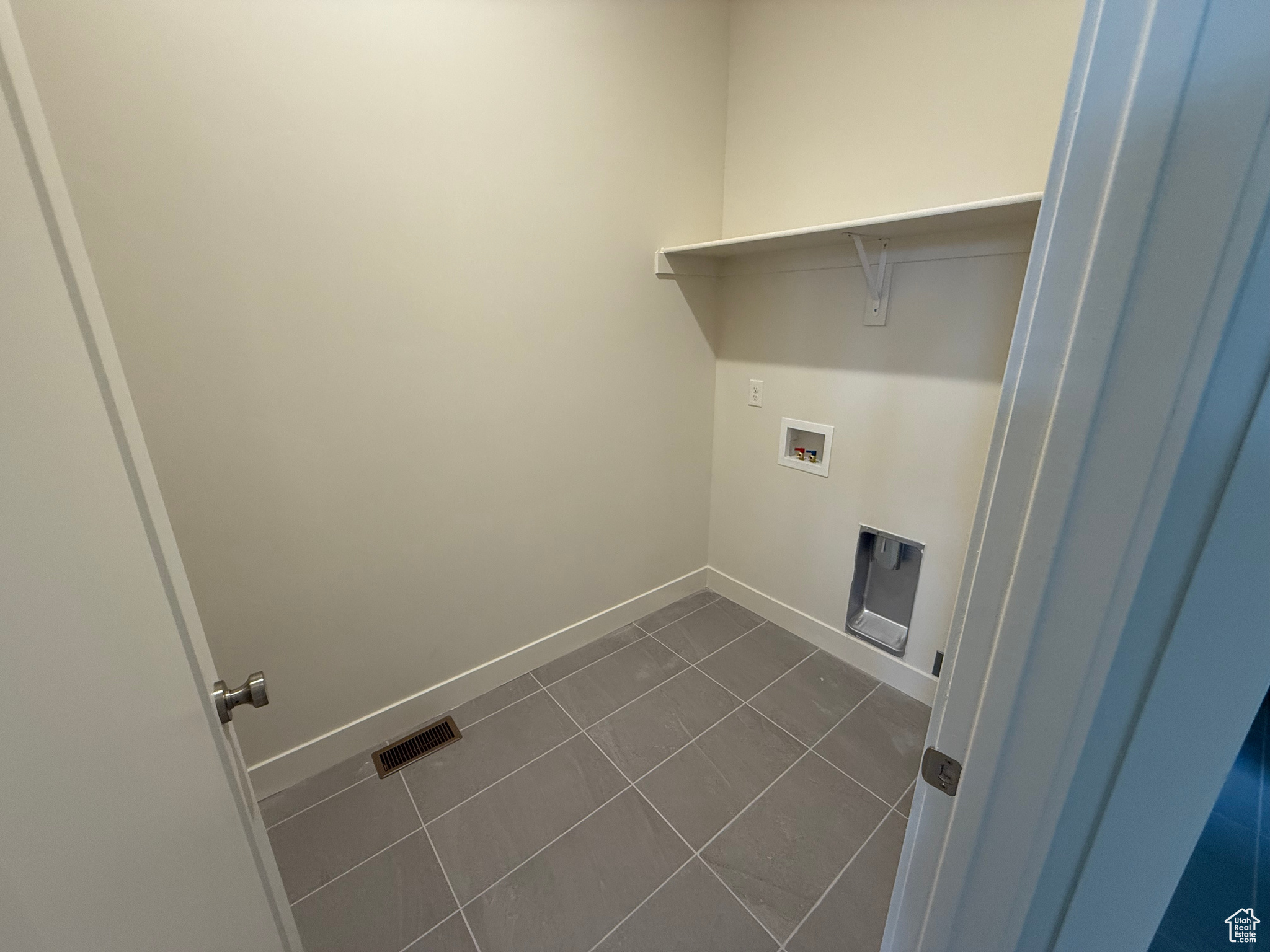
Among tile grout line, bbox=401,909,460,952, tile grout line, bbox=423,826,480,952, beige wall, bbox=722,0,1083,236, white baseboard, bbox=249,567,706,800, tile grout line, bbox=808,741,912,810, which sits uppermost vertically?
beige wall, bbox=722,0,1083,236

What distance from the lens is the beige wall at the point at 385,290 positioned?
1.17 metres

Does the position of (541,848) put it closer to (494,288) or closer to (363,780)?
(363,780)

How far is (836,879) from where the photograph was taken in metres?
1.32

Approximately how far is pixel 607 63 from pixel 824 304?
116cm

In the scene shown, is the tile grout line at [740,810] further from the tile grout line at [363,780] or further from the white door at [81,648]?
the white door at [81,648]

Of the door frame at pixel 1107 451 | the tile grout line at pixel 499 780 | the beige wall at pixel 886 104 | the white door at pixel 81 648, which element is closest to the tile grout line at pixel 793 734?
the tile grout line at pixel 499 780

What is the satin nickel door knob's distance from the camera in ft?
2.17

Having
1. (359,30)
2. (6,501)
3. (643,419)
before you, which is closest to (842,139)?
Result: (643,419)

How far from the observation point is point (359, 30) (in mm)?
1317

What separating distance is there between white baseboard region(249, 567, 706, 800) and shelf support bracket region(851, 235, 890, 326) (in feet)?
5.02

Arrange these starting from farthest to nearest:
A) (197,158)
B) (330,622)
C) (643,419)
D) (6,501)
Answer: (643,419)
(330,622)
(197,158)
(6,501)

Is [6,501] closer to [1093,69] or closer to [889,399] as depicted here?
[1093,69]

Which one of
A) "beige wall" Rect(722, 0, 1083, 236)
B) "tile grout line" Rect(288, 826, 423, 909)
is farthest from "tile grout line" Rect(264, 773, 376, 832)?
"beige wall" Rect(722, 0, 1083, 236)

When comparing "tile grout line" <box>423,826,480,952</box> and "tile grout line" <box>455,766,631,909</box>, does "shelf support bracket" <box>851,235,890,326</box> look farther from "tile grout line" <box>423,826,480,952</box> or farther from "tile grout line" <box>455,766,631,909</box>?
"tile grout line" <box>423,826,480,952</box>
